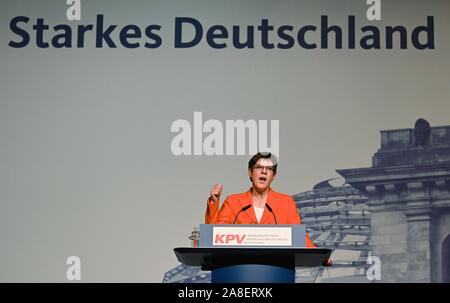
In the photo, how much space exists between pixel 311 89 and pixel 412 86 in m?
0.72

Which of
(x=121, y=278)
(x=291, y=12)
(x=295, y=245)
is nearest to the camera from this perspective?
(x=295, y=245)

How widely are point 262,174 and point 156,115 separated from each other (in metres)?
1.75

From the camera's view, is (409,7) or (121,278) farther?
(409,7)

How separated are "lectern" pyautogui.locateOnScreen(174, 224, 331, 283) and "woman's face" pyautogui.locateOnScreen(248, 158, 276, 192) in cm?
78

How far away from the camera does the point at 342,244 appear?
5.71 m

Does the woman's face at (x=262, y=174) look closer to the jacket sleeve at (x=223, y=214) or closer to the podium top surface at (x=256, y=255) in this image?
the jacket sleeve at (x=223, y=214)

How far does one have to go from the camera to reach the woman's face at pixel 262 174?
4.22 m

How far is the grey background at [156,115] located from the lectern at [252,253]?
2238 millimetres

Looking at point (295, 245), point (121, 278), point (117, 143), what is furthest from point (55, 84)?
point (295, 245)

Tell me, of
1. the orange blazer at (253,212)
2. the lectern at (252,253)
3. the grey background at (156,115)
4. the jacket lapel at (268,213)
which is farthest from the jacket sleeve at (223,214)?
the grey background at (156,115)

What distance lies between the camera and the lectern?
3.25m

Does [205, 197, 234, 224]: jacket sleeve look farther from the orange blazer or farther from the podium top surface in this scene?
the podium top surface

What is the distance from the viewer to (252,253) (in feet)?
10.7

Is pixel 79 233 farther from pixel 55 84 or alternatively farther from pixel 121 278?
pixel 55 84
